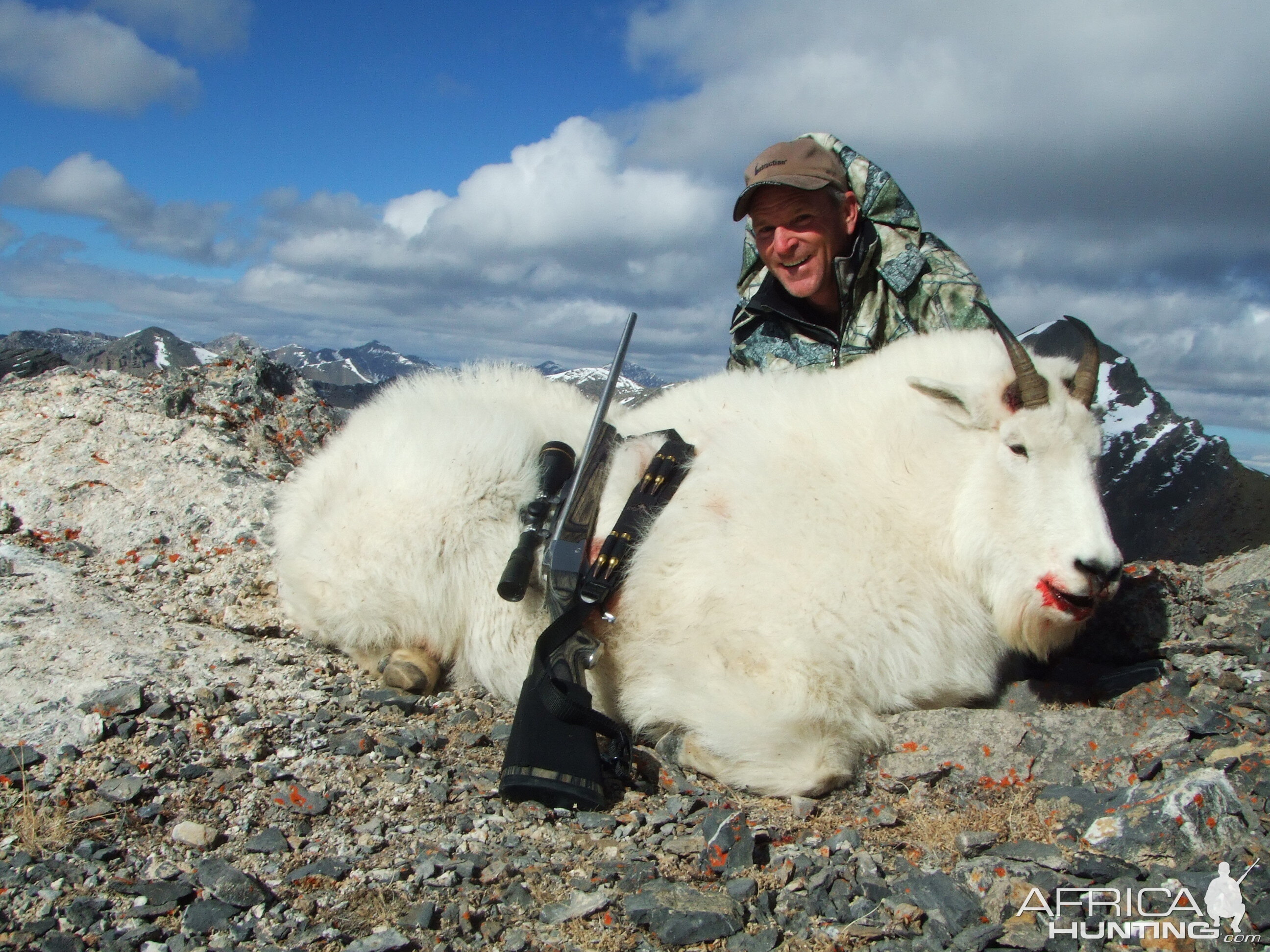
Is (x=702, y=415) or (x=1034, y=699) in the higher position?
(x=702, y=415)

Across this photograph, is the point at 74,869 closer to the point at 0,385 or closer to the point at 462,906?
the point at 462,906

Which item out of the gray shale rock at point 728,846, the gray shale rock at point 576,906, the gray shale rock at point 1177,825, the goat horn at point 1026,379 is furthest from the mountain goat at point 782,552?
the gray shale rock at point 576,906

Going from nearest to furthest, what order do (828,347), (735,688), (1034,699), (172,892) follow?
1. (172,892)
2. (735,688)
3. (1034,699)
4. (828,347)

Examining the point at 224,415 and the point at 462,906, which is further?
the point at 224,415

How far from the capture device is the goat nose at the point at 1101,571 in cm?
321

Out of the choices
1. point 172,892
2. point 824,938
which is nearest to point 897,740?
point 824,938

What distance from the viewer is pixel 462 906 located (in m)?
2.42

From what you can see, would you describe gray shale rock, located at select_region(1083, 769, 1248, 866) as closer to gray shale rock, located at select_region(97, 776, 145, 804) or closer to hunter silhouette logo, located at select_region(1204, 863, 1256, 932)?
hunter silhouette logo, located at select_region(1204, 863, 1256, 932)

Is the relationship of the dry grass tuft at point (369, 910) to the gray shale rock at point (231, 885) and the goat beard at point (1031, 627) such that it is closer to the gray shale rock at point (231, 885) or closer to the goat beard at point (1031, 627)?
the gray shale rock at point (231, 885)

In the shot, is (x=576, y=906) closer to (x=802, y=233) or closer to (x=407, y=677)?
(x=407, y=677)

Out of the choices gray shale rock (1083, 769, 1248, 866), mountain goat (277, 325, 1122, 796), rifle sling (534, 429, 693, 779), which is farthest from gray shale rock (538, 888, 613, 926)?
gray shale rock (1083, 769, 1248, 866)

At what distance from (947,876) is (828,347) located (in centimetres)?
378

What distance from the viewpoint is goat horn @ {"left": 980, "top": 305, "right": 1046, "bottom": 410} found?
342 centimetres

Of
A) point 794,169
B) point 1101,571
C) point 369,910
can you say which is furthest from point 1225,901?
point 794,169
